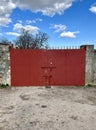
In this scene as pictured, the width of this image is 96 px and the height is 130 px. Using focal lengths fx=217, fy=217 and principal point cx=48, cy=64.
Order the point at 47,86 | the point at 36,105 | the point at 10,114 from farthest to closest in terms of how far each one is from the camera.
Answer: the point at 47,86 → the point at 36,105 → the point at 10,114

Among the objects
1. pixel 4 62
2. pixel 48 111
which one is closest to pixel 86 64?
pixel 4 62

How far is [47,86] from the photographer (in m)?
11.7

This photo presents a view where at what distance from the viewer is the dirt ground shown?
18.1ft

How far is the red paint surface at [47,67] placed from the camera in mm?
11883

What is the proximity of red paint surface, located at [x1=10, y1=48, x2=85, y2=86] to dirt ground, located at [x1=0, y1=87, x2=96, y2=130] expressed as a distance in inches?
87.4

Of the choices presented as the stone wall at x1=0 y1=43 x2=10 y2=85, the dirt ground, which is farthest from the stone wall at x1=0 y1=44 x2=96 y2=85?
the dirt ground

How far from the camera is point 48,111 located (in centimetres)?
684

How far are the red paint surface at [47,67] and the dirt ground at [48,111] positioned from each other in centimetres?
222

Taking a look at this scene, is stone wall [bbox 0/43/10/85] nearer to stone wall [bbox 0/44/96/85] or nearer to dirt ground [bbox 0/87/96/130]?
stone wall [bbox 0/44/96/85]

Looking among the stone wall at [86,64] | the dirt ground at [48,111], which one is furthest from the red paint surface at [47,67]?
the dirt ground at [48,111]

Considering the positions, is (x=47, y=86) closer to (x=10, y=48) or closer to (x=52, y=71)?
(x=52, y=71)

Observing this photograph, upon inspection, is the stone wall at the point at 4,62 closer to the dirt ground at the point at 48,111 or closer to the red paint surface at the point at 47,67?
the red paint surface at the point at 47,67

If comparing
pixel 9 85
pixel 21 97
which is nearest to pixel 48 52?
pixel 9 85

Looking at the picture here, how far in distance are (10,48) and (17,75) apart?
1.52 metres
